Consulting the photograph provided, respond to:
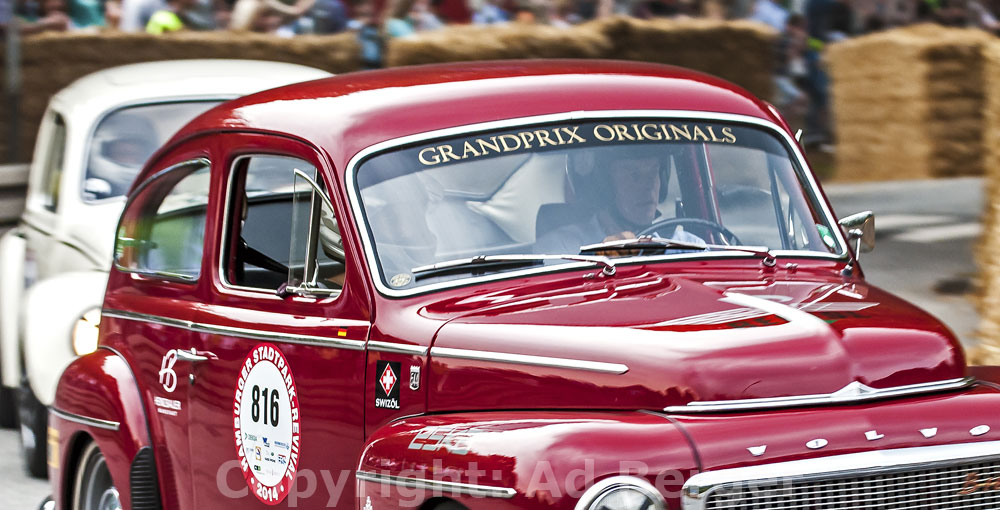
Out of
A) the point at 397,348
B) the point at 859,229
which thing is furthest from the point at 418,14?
the point at 397,348

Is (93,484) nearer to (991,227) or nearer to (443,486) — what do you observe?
(443,486)

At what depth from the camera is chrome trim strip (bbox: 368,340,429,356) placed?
439 cm

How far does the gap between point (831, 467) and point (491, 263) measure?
1248 millimetres

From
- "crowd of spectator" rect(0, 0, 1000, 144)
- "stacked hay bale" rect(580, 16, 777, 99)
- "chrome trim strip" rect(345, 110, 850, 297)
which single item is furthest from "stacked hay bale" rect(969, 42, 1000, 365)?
"stacked hay bale" rect(580, 16, 777, 99)

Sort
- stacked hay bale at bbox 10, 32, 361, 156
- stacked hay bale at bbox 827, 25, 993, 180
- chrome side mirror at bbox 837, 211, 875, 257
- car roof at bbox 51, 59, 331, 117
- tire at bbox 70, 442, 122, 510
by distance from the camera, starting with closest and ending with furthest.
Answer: chrome side mirror at bbox 837, 211, 875, 257
tire at bbox 70, 442, 122, 510
car roof at bbox 51, 59, 331, 117
stacked hay bale at bbox 10, 32, 361, 156
stacked hay bale at bbox 827, 25, 993, 180

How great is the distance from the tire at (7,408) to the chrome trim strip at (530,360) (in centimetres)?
578

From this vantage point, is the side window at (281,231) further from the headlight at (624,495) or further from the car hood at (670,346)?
the headlight at (624,495)

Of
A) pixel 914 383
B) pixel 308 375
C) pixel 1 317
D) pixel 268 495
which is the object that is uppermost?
pixel 914 383

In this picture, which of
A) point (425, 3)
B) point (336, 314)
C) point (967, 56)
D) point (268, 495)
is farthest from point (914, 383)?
point (967, 56)

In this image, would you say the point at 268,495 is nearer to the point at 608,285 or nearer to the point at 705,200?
the point at 608,285

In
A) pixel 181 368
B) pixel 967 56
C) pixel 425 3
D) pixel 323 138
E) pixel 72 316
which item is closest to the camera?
pixel 323 138

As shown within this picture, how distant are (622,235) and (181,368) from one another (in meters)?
1.53

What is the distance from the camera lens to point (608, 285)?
4.59 metres

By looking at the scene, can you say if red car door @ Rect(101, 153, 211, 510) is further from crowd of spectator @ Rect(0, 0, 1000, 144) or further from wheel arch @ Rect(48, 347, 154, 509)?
crowd of spectator @ Rect(0, 0, 1000, 144)
